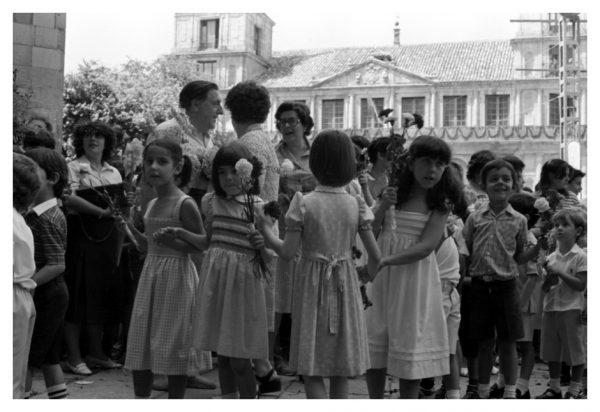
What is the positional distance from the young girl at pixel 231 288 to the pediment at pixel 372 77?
150 ft

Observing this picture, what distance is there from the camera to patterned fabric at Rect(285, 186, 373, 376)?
14.3ft

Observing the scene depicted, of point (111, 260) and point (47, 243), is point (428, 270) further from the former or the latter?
point (111, 260)

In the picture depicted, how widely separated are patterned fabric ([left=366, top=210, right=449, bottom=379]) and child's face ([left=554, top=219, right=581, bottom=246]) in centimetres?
144

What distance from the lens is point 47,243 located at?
466cm

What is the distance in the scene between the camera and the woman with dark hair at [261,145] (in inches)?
204

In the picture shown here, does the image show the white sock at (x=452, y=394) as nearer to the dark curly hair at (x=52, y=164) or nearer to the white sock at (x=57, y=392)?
the white sock at (x=57, y=392)

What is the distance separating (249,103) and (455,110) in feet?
146

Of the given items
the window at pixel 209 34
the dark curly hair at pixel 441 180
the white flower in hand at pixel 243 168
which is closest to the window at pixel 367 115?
the window at pixel 209 34

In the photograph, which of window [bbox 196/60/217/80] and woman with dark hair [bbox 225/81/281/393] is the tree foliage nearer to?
window [bbox 196/60/217/80]

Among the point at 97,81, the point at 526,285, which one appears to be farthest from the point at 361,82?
the point at 526,285

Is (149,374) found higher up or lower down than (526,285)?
lower down

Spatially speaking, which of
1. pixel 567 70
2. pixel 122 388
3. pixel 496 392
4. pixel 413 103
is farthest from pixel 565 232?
pixel 413 103

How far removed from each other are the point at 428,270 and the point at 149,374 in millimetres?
1671

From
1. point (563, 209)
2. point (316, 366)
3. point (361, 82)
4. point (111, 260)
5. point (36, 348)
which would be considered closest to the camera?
point (316, 366)
